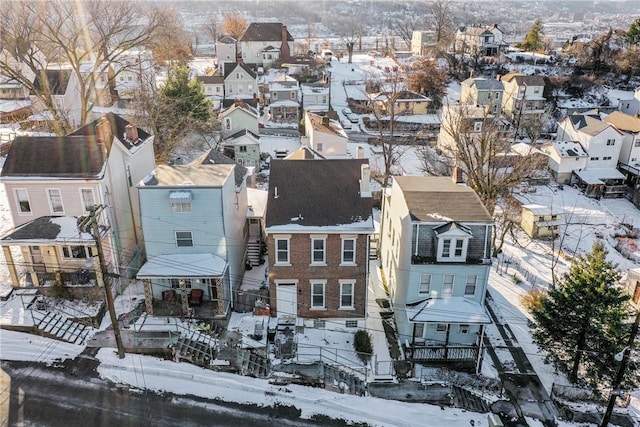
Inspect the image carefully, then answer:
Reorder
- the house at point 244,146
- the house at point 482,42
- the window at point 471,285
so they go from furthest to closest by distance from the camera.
Result: the house at point 482,42 → the house at point 244,146 → the window at point 471,285

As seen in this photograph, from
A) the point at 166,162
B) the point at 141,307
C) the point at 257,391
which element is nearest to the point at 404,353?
the point at 257,391

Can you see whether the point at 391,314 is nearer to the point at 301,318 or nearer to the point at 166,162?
the point at 301,318

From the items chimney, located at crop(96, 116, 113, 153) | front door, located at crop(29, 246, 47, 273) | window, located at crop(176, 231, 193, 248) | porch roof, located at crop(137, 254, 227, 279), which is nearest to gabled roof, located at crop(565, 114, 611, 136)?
porch roof, located at crop(137, 254, 227, 279)

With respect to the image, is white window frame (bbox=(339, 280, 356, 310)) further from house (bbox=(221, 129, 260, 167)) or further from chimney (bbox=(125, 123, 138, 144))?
house (bbox=(221, 129, 260, 167))

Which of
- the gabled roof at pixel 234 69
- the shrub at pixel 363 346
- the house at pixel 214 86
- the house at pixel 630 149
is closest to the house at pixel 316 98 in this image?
the gabled roof at pixel 234 69

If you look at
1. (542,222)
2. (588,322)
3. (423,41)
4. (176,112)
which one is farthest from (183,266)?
(423,41)

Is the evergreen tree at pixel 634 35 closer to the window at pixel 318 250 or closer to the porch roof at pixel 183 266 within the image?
the window at pixel 318 250
